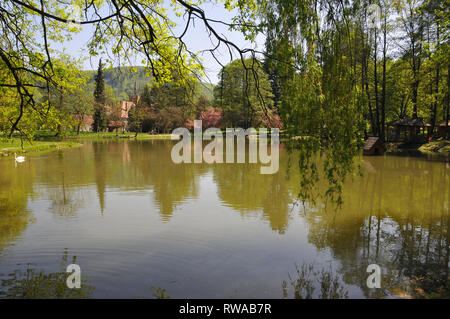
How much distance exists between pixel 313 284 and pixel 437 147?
2687 cm

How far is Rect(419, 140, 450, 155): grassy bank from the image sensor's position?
25566 millimetres

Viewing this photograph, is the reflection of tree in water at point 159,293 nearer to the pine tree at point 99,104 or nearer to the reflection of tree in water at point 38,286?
the reflection of tree in water at point 38,286

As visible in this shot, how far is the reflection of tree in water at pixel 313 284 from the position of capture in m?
4.52

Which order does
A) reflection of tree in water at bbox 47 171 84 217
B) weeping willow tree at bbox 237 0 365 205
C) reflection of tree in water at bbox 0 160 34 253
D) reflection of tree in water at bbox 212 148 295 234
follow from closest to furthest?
weeping willow tree at bbox 237 0 365 205, reflection of tree in water at bbox 0 160 34 253, reflection of tree in water at bbox 212 148 295 234, reflection of tree in water at bbox 47 171 84 217

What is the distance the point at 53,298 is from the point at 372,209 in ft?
25.5

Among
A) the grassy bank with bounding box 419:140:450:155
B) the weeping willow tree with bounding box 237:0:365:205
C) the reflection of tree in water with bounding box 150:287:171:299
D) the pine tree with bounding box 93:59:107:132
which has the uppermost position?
Result: the pine tree with bounding box 93:59:107:132

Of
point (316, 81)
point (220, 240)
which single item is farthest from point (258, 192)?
point (316, 81)

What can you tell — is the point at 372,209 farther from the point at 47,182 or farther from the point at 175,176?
the point at 47,182

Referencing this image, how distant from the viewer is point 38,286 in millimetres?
4770

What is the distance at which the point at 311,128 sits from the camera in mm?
4453

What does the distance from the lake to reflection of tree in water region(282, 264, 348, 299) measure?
16 mm

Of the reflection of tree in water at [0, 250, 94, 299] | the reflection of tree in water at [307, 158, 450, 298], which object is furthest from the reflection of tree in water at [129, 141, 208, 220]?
the reflection of tree in water at [307, 158, 450, 298]

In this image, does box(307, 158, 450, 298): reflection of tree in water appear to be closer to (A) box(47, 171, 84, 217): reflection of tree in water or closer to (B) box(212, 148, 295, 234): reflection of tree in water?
(B) box(212, 148, 295, 234): reflection of tree in water
